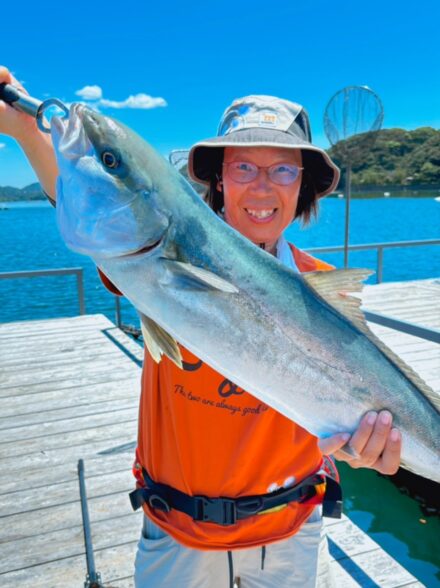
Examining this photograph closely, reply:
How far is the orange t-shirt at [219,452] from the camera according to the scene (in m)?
1.95

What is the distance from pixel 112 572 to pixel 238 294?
107 inches

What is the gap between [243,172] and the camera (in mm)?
2209

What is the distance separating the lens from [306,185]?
8.68ft

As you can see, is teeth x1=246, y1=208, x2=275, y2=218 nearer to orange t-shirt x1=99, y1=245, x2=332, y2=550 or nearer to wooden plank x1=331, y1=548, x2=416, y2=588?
orange t-shirt x1=99, y1=245, x2=332, y2=550

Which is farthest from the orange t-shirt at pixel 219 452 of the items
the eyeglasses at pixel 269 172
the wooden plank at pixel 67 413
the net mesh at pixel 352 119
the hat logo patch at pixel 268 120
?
the net mesh at pixel 352 119

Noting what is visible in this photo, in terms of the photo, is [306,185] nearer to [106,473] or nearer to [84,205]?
[84,205]

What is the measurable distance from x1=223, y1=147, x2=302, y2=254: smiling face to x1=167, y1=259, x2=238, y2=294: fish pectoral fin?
651 millimetres

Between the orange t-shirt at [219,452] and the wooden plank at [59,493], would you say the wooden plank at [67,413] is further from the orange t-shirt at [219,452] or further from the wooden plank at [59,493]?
the orange t-shirt at [219,452]

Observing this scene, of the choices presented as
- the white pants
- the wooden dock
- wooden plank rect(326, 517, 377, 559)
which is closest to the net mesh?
the wooden dock

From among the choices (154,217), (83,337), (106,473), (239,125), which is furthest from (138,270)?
(83,337)

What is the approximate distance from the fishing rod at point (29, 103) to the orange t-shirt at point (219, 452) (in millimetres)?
637

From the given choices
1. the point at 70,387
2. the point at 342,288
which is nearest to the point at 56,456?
the point at 70,387

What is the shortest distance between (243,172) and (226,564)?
1.60m

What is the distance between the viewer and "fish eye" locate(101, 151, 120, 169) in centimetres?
157
